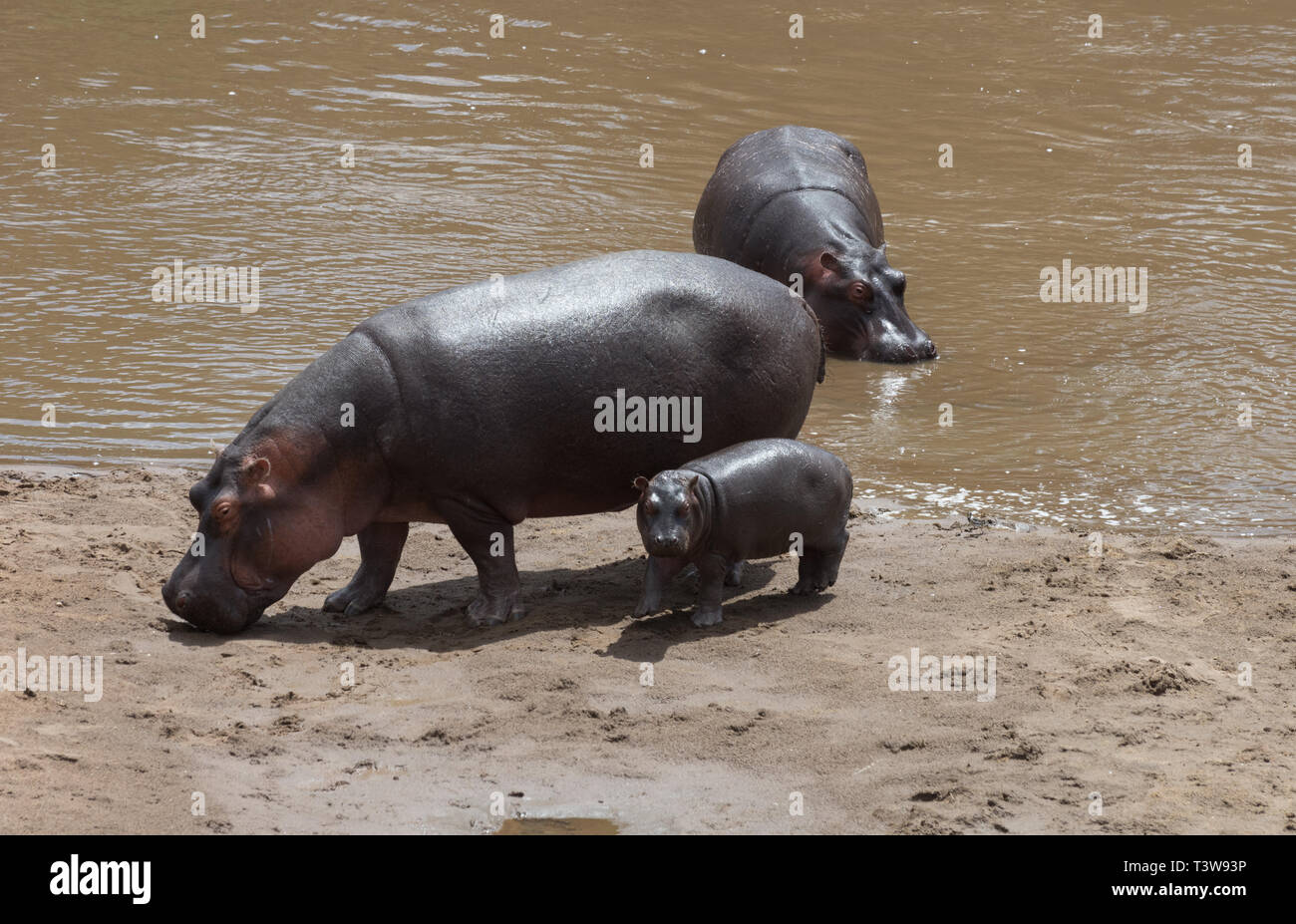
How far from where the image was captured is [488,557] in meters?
6.90

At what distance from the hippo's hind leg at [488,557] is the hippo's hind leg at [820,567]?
122 cm

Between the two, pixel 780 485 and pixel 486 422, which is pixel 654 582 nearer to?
pixel 780 485

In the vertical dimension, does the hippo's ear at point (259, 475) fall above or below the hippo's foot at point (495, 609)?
above

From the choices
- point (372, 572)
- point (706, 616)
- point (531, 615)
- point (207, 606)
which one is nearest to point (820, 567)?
point (706, 616)

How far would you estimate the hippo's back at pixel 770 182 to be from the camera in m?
11.6

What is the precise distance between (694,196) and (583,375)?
7.55 metres

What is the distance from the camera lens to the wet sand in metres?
5.00

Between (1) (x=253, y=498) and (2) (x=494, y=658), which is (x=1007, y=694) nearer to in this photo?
(2) (x=494, y=658)

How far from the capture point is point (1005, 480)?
28.0ft


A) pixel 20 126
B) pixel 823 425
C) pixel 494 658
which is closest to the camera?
pixel 494 658

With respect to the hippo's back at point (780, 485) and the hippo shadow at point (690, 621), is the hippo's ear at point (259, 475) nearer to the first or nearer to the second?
the hippo shadow at point (690, 621)

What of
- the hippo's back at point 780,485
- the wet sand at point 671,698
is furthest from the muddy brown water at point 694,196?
the hippo's back at point 780,485
